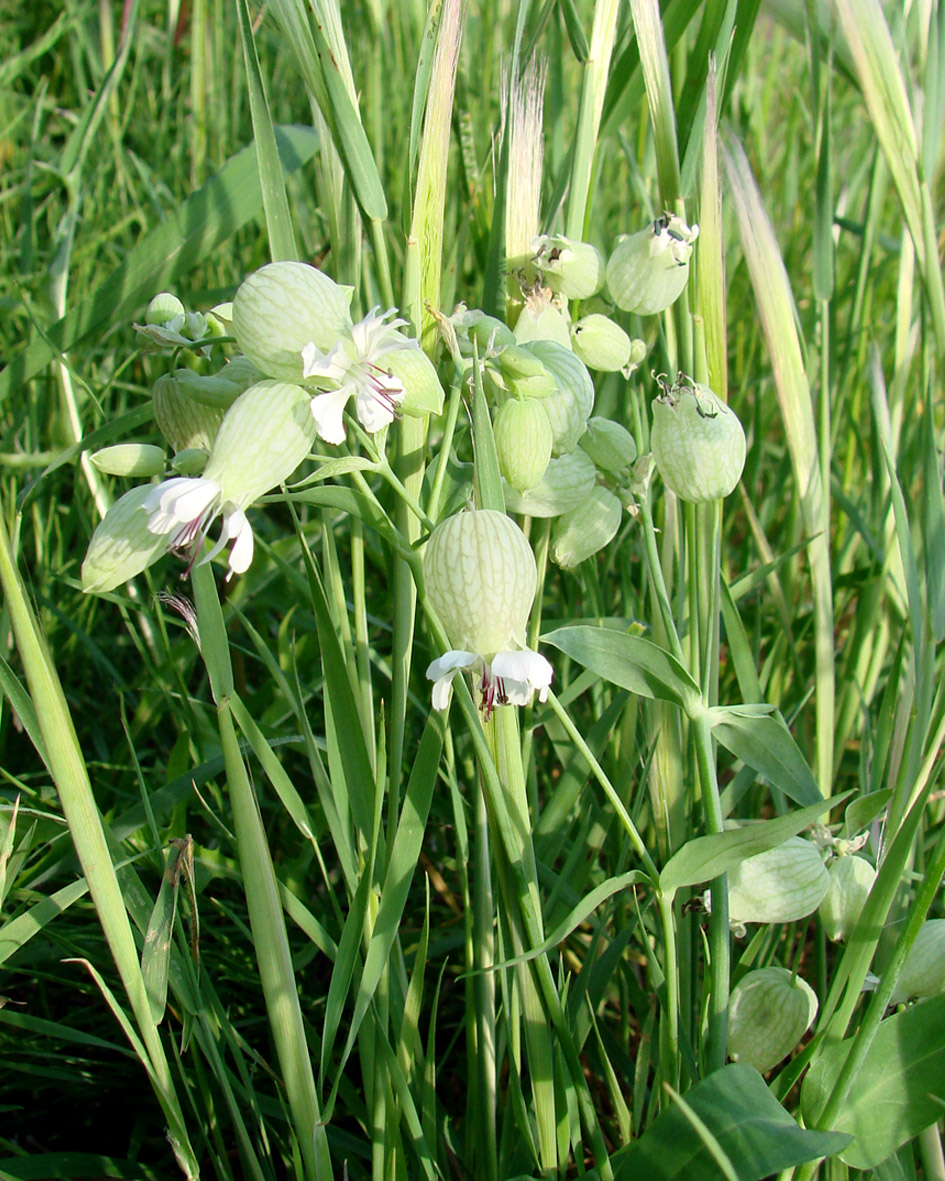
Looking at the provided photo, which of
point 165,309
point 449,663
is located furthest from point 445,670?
point 165,309

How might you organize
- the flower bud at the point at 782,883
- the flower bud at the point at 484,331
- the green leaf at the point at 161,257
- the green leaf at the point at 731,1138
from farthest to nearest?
the green leaf at the point at 161,257, the flower bud at the point at 782,883, the flower bud at the point at 484,331, the green leaf at the point at 731,1138

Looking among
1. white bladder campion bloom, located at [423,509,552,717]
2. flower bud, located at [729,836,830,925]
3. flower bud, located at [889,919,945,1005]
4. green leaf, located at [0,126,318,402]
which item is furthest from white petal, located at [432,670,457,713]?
green leaf, located at [0,126,318,402]

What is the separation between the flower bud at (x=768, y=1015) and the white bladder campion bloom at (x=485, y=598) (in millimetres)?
333

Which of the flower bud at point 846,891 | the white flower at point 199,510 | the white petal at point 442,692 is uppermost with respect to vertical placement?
the white flower at point 199,510

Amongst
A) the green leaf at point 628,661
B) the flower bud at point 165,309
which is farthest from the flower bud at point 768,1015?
the flower bud at point 165,309

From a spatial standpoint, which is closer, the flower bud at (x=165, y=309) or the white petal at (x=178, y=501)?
the white petal at (x=178, y=501)

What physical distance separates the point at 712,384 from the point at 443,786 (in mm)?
575

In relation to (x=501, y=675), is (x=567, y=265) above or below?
above

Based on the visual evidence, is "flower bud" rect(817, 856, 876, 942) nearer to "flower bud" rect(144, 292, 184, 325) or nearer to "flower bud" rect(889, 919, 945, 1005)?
"flower bud" rect(889, 919, 945, 1005)

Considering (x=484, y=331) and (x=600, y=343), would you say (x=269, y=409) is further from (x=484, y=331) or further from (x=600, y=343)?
A: (x=600, y=343)

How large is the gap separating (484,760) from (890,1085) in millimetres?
354

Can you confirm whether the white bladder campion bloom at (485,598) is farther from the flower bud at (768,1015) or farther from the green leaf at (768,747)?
the flower bud at (768,1015)

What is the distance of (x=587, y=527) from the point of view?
80 centimetres

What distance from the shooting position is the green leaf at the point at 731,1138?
1.79 feet
